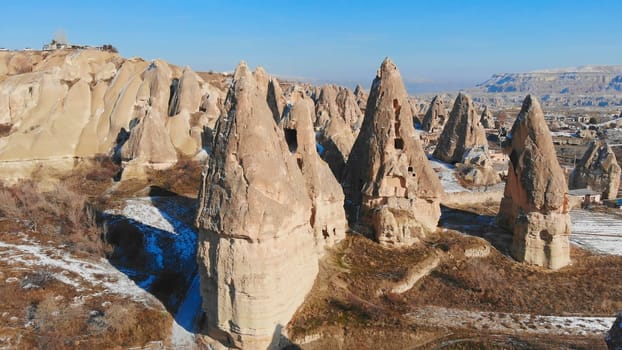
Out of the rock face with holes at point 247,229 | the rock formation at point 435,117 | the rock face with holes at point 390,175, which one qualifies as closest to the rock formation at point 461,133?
the rock formation at point 435,117

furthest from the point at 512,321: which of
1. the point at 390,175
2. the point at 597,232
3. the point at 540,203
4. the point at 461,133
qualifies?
the point at 461,133

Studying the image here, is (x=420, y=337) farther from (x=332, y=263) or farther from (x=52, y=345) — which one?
(x=52, y=345)

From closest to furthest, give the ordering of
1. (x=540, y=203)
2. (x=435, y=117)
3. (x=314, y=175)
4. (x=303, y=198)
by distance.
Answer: (x=303, y=198) < (x=314, y=175) < (x=540, y=203) < (x=435, y=117)

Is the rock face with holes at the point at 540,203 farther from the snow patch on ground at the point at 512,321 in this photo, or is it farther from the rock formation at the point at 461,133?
the rock formation at the point at 461,133

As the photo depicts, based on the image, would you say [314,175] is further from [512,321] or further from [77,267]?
[77,267]

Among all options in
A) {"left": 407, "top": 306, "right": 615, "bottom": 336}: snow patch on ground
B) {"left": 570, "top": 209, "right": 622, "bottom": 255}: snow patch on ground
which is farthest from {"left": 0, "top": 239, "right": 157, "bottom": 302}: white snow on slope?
{"left": 570, "top": 209, "right": 622, "bottom": 255}: snow patch on ground

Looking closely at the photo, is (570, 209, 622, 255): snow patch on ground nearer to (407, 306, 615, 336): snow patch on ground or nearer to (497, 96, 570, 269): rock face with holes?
(497, 96, 570, 269): rock face with holes
